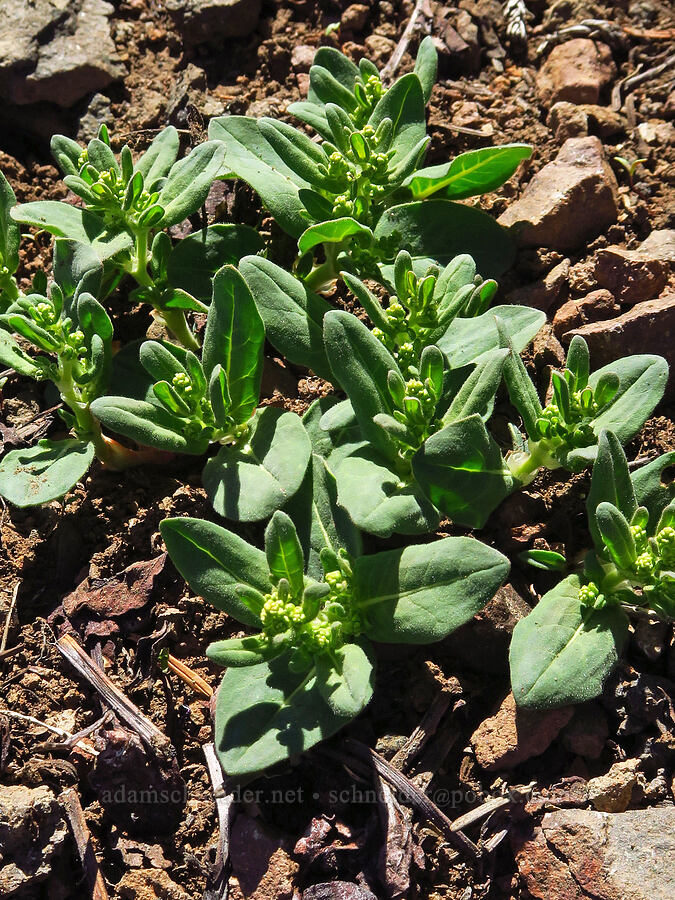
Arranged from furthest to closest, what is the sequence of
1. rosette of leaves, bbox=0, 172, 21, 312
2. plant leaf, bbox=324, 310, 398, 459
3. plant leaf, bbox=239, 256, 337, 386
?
rosette of leaves, bbox=0, 172, 21, 312 < plant leaf, bbox=239, 256, 337, 386 < plant leaf, bbox=324, 310, 398, 459

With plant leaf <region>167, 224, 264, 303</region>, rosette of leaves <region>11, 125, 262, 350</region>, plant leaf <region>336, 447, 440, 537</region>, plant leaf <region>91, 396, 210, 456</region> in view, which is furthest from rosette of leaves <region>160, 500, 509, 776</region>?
plant leaf <region>167, 224, 264, 303</region>

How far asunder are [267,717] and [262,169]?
2.78 meters

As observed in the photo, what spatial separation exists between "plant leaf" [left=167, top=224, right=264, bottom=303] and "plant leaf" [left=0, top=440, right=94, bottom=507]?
106 centimetres

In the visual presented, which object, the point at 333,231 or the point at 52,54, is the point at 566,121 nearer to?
the point at 333,231

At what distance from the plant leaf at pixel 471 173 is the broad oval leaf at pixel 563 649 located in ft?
7.16

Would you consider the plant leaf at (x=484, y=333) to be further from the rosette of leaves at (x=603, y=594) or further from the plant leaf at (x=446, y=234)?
the rosette of leaves at (x=603, y=594)

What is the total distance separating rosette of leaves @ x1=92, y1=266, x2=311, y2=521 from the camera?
354 centimetres

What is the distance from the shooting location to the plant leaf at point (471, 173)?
4.20m

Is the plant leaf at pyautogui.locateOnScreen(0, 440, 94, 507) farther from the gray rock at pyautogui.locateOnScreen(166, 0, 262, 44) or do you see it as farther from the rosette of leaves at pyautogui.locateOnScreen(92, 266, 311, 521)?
the gray rock at pyautogui.locateOnScreen(166, 0, 262, 44)

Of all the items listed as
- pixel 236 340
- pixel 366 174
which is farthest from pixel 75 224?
pixel 366 174

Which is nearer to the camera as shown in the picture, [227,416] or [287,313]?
[227,416]

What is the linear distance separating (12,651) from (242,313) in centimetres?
188

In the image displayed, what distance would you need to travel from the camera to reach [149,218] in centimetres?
400

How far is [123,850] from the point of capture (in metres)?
3.35
